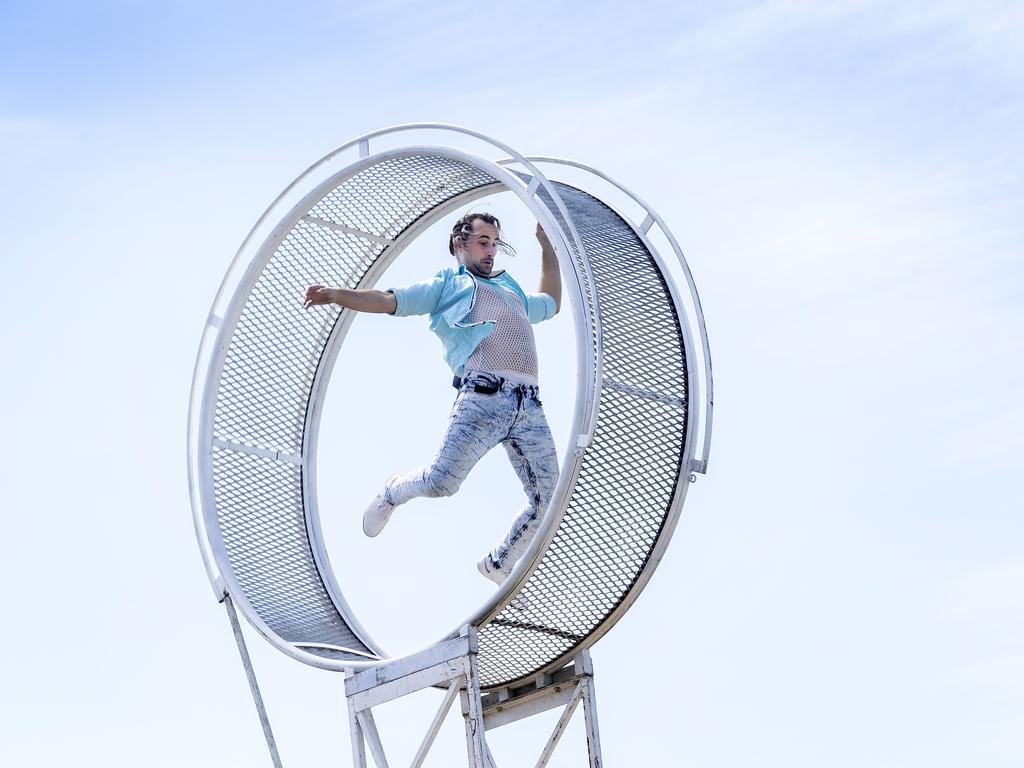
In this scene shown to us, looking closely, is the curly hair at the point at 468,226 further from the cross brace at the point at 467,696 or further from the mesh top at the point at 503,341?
the cross brace at the point at 467,696

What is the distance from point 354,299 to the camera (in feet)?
35.1

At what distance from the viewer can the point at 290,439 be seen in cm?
1264

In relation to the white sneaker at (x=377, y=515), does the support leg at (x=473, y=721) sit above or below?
below

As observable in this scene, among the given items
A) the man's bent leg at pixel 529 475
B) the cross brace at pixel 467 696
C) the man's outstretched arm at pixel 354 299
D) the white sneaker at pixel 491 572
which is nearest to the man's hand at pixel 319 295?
the man's outstretched arm at pixel 354 299

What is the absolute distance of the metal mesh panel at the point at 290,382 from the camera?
12.1m

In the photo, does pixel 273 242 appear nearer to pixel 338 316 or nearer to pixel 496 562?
pixel 338 316

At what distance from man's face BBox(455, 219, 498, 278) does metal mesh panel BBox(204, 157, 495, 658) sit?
0.84 metres

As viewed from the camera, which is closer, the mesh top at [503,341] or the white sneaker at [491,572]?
the mesh top at [503,341]

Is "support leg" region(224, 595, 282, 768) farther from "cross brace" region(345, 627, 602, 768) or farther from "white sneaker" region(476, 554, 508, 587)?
"white sneaker" region(476, 554, 508, 587)

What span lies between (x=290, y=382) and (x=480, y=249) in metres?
2.13

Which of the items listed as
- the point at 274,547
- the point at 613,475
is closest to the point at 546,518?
the point at 613,475

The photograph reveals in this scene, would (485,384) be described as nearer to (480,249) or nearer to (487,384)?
(487,384)

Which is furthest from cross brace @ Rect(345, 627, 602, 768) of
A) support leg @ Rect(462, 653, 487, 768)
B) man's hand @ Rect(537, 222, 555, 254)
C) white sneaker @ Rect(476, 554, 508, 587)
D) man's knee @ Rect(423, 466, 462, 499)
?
man's hand @ Rect(537, 222, 555, 254)

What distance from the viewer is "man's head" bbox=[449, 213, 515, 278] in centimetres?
1107
